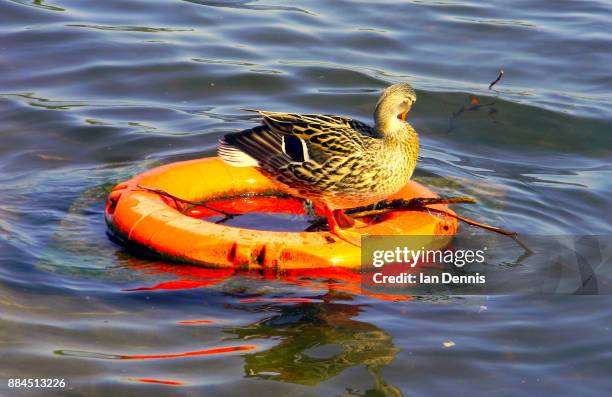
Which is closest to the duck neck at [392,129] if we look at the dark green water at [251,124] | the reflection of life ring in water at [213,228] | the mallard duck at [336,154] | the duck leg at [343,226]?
the mallard duck at [336,154]

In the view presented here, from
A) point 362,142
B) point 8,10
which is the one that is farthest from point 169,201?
point 8,10

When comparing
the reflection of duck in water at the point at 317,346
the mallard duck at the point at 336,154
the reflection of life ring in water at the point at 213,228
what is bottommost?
the reflection of duck in water at the point at 317,346

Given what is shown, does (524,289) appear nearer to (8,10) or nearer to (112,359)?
(112,359)

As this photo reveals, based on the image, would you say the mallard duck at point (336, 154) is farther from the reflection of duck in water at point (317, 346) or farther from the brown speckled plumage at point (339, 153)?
the reflection of duck in water at point (317, 346)

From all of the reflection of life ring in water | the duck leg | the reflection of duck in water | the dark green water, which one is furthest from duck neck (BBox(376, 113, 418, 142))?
the reflection of duck in water

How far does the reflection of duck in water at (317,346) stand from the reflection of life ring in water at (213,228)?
39 cm

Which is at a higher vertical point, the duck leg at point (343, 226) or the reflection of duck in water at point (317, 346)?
the duck leg at point (343, 226)

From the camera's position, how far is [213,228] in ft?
22.4

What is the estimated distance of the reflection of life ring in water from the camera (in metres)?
6.67

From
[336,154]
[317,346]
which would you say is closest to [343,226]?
[336,154]

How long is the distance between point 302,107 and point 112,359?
4960 millimetres

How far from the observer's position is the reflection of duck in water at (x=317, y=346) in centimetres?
568

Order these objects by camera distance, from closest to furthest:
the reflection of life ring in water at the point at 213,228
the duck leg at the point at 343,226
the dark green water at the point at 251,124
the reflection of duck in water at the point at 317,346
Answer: the reflection of duck in water at the point at 317,346 < the dark green water at the point at 251,124 < the reflection of life ring in water at the point at 213,228 < the duck leg at the point at 343,226

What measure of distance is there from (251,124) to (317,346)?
165 inches
